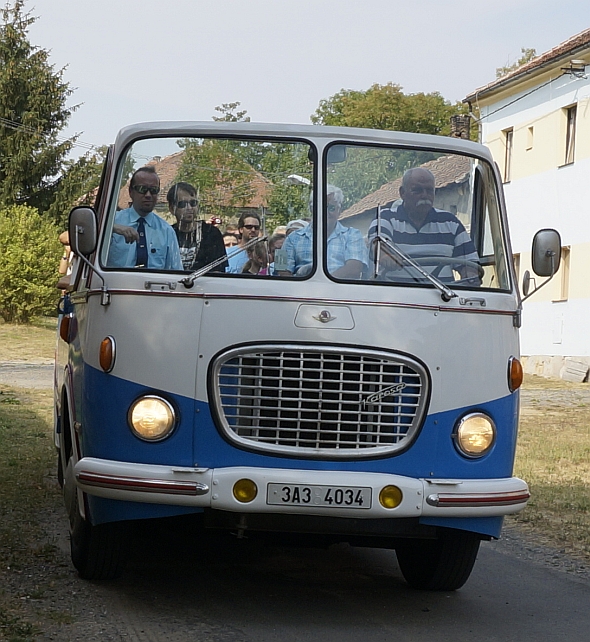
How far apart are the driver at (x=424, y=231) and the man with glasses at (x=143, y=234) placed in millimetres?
1044

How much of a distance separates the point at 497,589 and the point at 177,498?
2.29 m

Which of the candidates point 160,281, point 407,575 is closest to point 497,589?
point 407,575

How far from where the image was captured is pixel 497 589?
680 centimetres

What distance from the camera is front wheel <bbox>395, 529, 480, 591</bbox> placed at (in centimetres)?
640

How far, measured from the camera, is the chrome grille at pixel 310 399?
553cm

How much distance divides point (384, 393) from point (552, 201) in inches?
954

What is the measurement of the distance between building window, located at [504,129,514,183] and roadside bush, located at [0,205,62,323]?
13.6 meters

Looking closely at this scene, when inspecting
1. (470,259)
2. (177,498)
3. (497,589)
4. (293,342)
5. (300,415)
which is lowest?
(497,589)

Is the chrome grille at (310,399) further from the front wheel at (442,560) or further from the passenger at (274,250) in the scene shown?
the front wheel at (442,560)

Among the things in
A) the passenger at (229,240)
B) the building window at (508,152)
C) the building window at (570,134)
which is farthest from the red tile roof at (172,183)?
the building window at (508,152)

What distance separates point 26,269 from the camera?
3516cm

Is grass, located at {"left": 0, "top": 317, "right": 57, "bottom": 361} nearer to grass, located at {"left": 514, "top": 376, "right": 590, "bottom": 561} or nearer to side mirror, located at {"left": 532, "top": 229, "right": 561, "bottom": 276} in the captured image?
grass, located at {"left": 514, "top": 376, "right": 590, "bottom": 561}

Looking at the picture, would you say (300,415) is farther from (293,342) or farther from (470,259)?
(470,259)

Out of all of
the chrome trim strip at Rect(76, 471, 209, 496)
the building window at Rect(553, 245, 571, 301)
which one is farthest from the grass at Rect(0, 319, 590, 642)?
the building window at Rect(553, 245, 571, 301)
